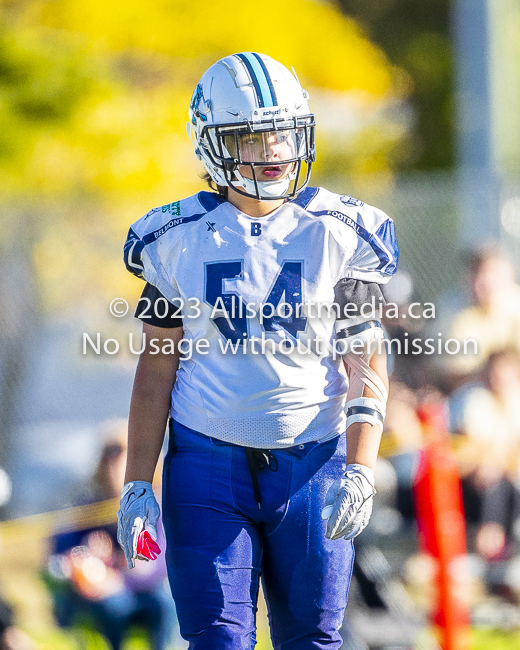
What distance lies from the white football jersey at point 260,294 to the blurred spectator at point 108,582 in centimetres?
185

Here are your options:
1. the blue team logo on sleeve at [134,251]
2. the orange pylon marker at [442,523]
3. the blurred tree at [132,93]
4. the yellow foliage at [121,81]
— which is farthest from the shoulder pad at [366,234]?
the yellow foliage at [121,81]

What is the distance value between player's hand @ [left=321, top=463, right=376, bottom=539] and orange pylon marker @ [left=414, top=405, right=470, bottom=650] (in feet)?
6.56

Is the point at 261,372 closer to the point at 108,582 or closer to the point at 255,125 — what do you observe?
the point at 255,125

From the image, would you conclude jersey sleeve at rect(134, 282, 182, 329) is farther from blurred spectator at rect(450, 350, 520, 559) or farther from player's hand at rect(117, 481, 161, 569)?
blurred spectator at rect(450, 350, 520, 559)

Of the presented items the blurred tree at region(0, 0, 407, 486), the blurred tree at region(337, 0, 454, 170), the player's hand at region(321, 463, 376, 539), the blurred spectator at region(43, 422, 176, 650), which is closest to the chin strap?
the player's hand at region(321, 463, 376, 539)

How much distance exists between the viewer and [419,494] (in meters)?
4.12

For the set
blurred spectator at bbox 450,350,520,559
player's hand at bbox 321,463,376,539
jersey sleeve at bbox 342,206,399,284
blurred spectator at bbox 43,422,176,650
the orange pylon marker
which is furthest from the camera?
blurred spectator at bbox 450,350,520,559

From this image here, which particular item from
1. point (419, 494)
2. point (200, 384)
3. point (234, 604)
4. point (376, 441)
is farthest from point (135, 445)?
point (419, 494)

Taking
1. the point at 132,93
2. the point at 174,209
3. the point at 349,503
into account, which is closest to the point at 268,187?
the point at 174,209

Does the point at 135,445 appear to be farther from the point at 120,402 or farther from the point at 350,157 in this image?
the point at 350,157

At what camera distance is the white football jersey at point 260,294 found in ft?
6.77

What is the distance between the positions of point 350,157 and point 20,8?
4180mm

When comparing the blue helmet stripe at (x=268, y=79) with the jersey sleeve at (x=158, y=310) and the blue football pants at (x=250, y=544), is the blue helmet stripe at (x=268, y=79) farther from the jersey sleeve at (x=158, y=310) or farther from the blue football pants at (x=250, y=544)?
the blue football pants at (x=250, y=544)

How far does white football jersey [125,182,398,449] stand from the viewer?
206cm
